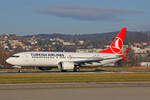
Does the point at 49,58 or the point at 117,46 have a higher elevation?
the point at 117,46

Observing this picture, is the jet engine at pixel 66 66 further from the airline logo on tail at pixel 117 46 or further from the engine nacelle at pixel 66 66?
the airline logo on tail at pixel 117 46

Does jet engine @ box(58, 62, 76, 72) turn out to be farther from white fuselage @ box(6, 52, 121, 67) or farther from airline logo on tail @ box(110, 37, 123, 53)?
airline logo on tail @ box(110, 37, 123, 53)

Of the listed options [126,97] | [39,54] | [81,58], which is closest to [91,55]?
[81,58]

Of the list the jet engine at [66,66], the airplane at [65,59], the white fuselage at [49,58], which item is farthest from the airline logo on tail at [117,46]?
the jet engine at [66,66]

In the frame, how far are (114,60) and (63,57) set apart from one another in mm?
12558

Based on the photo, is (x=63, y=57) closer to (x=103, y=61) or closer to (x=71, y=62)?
(x=71, y=62)

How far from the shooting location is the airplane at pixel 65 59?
5553cm

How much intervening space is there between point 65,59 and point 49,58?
3.81 metres

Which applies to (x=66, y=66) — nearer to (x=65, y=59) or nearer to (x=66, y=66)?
(x=66, y=66)

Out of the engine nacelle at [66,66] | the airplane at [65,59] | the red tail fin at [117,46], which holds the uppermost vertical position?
the red tail fin at [117,46]

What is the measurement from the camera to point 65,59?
59062 millimetres

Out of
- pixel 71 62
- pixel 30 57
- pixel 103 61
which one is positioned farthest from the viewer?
pixel 103 61

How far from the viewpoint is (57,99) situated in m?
18.5

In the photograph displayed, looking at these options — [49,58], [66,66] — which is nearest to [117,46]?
[66,66]
